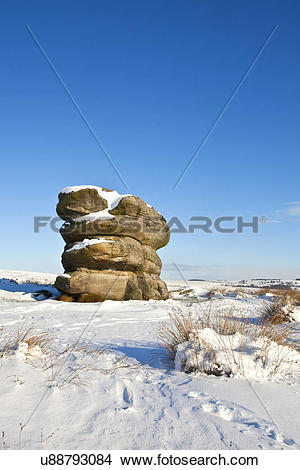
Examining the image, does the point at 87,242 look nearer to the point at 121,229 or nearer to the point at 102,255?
the point at 102,255

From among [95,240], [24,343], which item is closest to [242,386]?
[24,343]

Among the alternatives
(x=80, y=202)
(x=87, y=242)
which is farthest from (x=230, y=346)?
(x=80, y=202)

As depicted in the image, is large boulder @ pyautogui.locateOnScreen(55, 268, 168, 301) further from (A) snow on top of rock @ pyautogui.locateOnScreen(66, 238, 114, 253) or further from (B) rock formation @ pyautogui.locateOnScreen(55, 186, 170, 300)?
(A) snow on top of rock @ pyautogui.locateOnScreen(66, 238, 114, 253)

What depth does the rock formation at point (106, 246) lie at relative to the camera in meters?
13.2

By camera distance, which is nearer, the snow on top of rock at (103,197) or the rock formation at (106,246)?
the rock formation at (106,246)

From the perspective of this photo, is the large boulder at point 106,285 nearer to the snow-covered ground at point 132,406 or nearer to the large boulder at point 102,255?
the large boulder at point 102,255

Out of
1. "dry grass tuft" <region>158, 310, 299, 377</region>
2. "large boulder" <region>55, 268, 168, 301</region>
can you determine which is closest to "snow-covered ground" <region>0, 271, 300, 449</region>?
"dry grass tuft" <region>158, 310, 299, 377</region>

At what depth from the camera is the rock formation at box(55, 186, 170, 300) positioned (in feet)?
43.3

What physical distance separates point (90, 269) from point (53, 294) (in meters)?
2.70

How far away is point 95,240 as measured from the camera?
44.5ft

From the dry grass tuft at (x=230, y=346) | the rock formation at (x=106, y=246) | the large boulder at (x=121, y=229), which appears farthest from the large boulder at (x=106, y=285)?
the dry grass tuft at (x=230, y=346)

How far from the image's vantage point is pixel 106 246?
1342 centimetres

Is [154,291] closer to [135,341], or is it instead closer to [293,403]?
[135,341]

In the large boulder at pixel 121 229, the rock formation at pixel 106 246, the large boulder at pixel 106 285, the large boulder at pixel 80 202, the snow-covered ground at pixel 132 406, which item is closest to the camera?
the snow-covered ground at pixel 132 406
